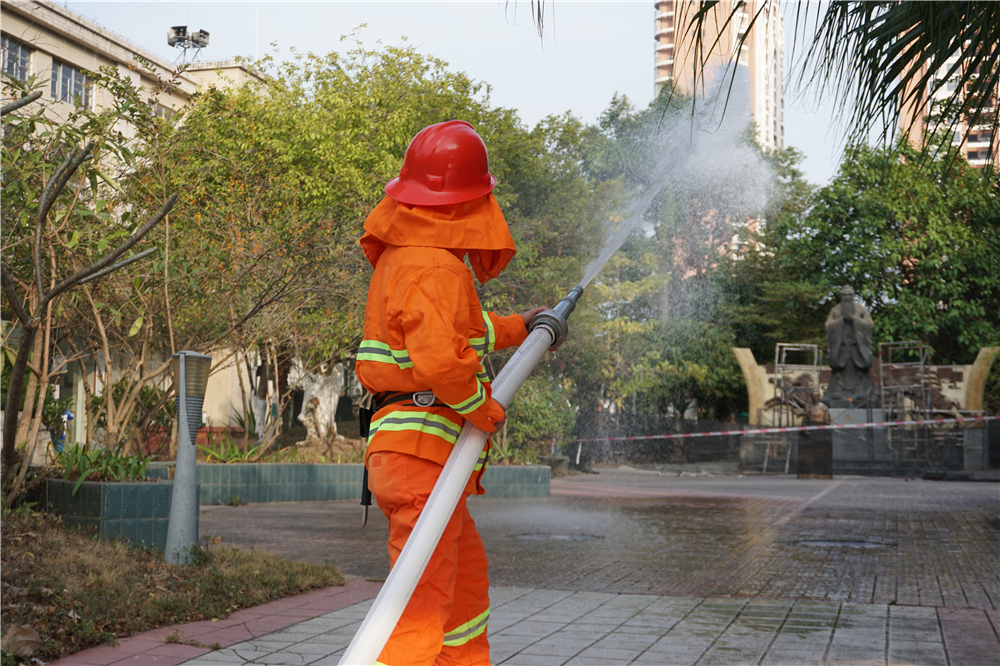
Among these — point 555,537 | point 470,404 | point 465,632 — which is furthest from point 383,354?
point 555,537

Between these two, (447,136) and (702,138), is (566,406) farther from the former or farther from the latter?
(447,136)

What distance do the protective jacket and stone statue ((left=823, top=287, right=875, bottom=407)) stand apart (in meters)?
21.7

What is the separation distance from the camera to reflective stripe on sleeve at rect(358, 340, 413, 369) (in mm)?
3291

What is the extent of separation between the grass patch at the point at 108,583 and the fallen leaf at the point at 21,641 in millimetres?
23

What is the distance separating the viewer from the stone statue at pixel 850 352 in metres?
23.6

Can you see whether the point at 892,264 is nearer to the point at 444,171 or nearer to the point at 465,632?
the point at 444,171

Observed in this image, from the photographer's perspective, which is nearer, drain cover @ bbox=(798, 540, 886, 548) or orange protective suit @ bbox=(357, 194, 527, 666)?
orange protective suit @ bbox=(357, 194, 527, 666)

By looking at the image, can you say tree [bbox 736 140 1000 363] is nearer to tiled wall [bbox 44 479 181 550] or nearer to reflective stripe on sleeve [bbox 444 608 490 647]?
tiled wall [bbox 44 479 181 550]

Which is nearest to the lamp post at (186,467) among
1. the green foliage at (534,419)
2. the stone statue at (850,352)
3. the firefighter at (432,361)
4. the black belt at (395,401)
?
the black belt at (395,401)

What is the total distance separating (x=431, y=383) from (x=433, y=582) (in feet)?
2.17

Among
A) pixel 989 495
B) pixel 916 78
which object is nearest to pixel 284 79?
pixel 989 495

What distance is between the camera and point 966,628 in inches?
212

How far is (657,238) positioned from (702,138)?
1731cm

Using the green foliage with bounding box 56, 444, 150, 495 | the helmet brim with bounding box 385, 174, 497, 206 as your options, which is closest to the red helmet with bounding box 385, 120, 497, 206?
the helmet brim with bounding box 385, 174, 497, 206
